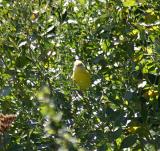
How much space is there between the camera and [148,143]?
2.12 meters

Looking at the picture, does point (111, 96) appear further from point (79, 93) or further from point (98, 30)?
point (98, 30)

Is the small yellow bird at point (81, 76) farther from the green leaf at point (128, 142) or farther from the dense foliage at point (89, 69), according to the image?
the green leaf at point (128, 142)

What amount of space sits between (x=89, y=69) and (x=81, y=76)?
242 mm

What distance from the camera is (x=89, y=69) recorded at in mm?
2209

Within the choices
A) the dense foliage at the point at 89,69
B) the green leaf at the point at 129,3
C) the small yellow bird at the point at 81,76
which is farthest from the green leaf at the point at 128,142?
the green leaf at the point at 129,3

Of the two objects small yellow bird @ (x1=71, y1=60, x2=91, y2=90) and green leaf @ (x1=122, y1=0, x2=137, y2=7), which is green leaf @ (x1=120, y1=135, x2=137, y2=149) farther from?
green leaf @ (x1=122, y1=0, x2=137, y2=7)

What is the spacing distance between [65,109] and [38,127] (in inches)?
5.4

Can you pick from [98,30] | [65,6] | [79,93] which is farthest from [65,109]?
[65,6]

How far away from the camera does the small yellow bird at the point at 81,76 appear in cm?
199

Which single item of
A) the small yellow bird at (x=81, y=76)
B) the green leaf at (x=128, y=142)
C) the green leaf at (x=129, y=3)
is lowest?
the green leaf at (x=128, y=142)

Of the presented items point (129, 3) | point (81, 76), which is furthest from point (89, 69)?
point (129, 3)

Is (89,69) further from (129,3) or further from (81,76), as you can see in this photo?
(129,3)

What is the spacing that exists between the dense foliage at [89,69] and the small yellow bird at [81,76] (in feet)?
0.17

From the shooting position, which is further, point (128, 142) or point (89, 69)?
point (89, 69)
